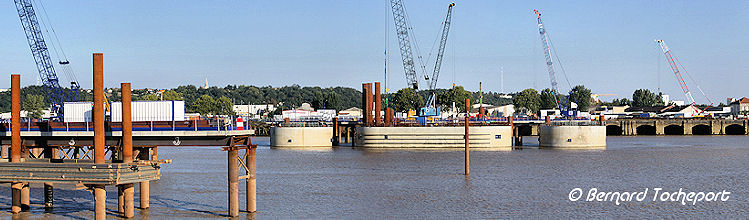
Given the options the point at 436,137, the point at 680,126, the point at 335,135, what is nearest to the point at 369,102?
the point at 335,135

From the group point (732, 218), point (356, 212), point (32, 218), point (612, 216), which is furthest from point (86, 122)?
point (732, 218)

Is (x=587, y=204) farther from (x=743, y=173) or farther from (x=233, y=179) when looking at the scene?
(x=743, y=173)

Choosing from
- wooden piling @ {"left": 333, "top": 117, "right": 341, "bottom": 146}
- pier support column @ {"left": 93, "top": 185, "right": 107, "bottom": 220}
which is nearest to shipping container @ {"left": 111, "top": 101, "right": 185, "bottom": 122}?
pier support column @ {"left": 93, "top": 185, "right": 107, "bottom": 220}

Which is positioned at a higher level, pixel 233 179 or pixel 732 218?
pixel 233 179

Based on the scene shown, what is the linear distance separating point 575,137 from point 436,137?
62.5 feet

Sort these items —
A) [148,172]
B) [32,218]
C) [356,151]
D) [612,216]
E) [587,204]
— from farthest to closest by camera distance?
[356,151] → [587,204] → [612,216] → [32,218] → [148,172]

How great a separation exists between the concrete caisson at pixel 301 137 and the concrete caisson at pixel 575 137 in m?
32.6

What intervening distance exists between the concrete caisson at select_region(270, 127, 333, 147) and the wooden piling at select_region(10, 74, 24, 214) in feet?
250

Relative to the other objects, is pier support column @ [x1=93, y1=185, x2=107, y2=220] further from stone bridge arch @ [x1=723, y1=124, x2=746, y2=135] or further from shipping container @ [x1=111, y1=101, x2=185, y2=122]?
stone bridge arch @ [x1=723, y1=124, x2=746, y2=135]

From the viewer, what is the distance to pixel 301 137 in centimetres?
11675

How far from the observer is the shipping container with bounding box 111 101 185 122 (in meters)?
41.6

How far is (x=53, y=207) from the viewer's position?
43656 mm

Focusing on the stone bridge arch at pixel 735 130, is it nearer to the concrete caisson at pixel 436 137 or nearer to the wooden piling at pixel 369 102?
the concrete caisson at pixel 436 137

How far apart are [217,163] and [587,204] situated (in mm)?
44937
